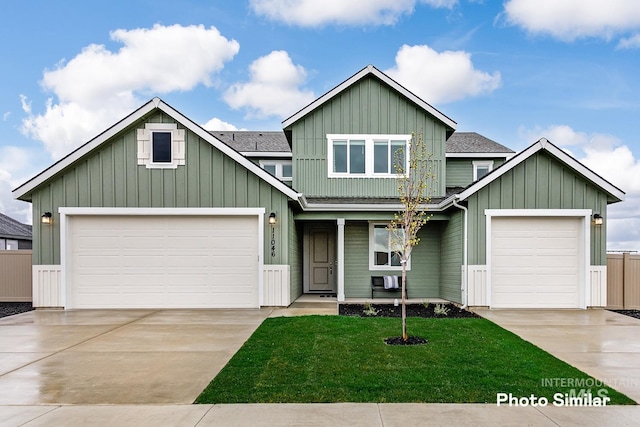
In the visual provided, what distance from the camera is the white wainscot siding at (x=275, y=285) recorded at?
11609mm

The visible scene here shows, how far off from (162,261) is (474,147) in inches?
486

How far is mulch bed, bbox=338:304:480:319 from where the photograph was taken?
10.6 meters

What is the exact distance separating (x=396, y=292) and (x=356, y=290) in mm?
1274

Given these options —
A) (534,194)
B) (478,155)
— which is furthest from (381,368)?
(478,155)

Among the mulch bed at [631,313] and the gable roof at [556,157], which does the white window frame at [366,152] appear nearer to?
the gable roof at [556,157]

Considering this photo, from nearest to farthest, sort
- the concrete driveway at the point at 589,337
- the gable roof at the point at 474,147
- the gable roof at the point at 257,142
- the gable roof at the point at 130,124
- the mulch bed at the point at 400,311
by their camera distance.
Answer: the concrete driveway at the point at 589,337, the mulch bed at the point at 400,311, the gable roof at the point at 130,124, the gable roof at the point at 474,147, the gable roof at the point at 257,142

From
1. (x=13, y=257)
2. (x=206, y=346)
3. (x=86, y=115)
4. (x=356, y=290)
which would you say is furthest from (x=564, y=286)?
(x=86, y=115)

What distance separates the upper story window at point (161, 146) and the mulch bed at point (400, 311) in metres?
5.93

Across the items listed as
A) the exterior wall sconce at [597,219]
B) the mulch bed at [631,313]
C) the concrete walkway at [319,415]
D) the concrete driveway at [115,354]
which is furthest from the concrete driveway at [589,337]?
the concrete driveway at [115,354]

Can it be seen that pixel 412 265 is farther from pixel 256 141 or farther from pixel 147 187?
pixel 256 141

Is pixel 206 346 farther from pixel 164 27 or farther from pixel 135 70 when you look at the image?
pixel 135 70

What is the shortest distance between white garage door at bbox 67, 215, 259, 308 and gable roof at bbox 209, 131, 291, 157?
5.68 m

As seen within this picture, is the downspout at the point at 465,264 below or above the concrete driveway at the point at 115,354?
above

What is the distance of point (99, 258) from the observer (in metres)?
11.7
